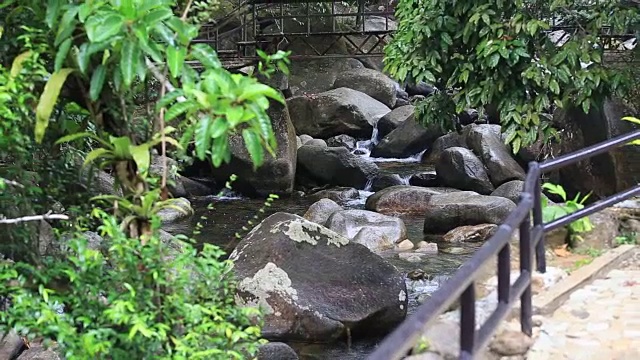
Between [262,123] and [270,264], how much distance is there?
4988 millimetres

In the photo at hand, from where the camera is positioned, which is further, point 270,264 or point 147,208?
point 270,264

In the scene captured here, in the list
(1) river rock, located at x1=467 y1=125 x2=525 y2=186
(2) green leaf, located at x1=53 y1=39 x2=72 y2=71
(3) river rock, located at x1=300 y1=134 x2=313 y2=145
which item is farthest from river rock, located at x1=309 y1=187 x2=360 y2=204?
(2) green leaf, located at x1=53 y1=39 x2=72 y2=71

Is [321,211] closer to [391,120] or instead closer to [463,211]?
[463,211]

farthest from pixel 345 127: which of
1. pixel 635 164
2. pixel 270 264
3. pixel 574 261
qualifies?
pixel 574 261

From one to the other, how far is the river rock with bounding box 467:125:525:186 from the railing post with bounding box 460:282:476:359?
12.7m

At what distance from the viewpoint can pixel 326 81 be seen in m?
24.8

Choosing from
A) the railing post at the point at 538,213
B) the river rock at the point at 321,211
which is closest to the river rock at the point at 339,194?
the river rock at the point at 321,211

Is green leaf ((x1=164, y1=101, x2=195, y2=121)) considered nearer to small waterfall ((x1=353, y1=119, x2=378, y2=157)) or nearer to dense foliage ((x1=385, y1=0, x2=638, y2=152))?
dense foliage ((x1=385, y1=0, x2=638, y2=152))

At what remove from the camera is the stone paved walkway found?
3.71 meters

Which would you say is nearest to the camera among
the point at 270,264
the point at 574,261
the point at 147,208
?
the point at 147,208

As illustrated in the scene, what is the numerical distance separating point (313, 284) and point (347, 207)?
687 centimetres

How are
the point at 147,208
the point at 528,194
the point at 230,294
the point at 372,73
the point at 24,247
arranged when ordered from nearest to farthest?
1. the point at 528,194
2. the point at 147,208
3. the point at 24,247
4. the point at 230,294
5. the point at 372,73

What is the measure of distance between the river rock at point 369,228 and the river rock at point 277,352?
14.3 feet

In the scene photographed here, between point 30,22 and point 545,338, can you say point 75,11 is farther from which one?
Answer: point 545,338
